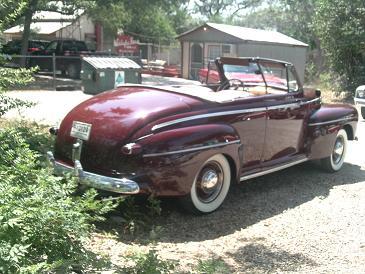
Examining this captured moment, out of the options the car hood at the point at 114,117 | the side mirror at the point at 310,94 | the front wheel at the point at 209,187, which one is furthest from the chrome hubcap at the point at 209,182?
the side mirror at the point at 310,94

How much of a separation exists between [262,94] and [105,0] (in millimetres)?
→ 17350

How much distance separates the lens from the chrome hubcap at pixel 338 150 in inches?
304

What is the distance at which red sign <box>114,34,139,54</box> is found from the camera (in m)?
35.1

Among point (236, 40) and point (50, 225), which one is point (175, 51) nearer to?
point (236, 40)

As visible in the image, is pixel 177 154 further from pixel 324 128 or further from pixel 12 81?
pixel 324 128

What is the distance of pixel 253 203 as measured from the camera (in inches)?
240

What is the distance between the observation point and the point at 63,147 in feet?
18.3

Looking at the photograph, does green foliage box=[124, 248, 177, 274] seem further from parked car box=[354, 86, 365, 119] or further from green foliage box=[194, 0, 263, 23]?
green foliage box=[194, 0, 263, 23]

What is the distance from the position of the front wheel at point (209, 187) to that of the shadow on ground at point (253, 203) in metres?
0.11

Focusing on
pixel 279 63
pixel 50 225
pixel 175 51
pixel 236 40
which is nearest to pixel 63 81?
pixel 236 40

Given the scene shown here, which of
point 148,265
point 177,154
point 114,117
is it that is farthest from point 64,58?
point 148,265

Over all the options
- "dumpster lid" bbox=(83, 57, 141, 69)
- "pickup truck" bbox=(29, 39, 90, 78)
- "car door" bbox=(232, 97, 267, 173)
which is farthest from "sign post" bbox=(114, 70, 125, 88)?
"car door" bbox=(232, 97, 267, 173)

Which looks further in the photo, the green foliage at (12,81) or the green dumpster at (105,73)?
the green dumpster at (105,73)

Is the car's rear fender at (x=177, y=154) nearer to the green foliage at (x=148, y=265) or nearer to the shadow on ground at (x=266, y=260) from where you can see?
the shadow on ground at (x=266, y=260)
